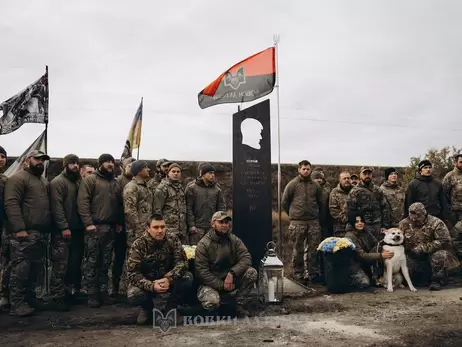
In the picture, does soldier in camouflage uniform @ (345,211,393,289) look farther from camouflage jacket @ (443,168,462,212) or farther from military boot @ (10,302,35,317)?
military boot @ (10,302,35,317)

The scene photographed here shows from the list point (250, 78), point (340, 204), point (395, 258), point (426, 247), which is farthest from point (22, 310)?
point (426, 247)

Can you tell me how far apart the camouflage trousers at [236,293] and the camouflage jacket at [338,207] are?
8.78 feet

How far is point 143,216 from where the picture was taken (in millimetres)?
6434

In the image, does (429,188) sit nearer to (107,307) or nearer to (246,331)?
(246,331)

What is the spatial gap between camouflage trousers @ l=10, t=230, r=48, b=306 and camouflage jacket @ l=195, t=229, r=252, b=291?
2.13 m

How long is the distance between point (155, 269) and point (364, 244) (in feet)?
11.7

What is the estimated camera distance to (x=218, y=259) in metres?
5.72

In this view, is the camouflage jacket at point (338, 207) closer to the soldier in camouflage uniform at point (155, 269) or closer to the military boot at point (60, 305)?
the soldier in camouflage uniform at point (155, 269)

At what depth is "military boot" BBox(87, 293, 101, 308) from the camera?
19.9ft

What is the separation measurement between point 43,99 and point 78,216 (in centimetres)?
244

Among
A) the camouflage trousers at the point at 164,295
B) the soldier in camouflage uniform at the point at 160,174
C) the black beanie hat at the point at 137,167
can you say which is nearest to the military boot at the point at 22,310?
the camouflage trousers at the point at 164,295

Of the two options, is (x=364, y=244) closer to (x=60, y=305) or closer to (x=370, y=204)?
(x=370, y=204)

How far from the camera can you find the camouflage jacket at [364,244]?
696cm

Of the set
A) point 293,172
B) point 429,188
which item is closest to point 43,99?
point 293,172
